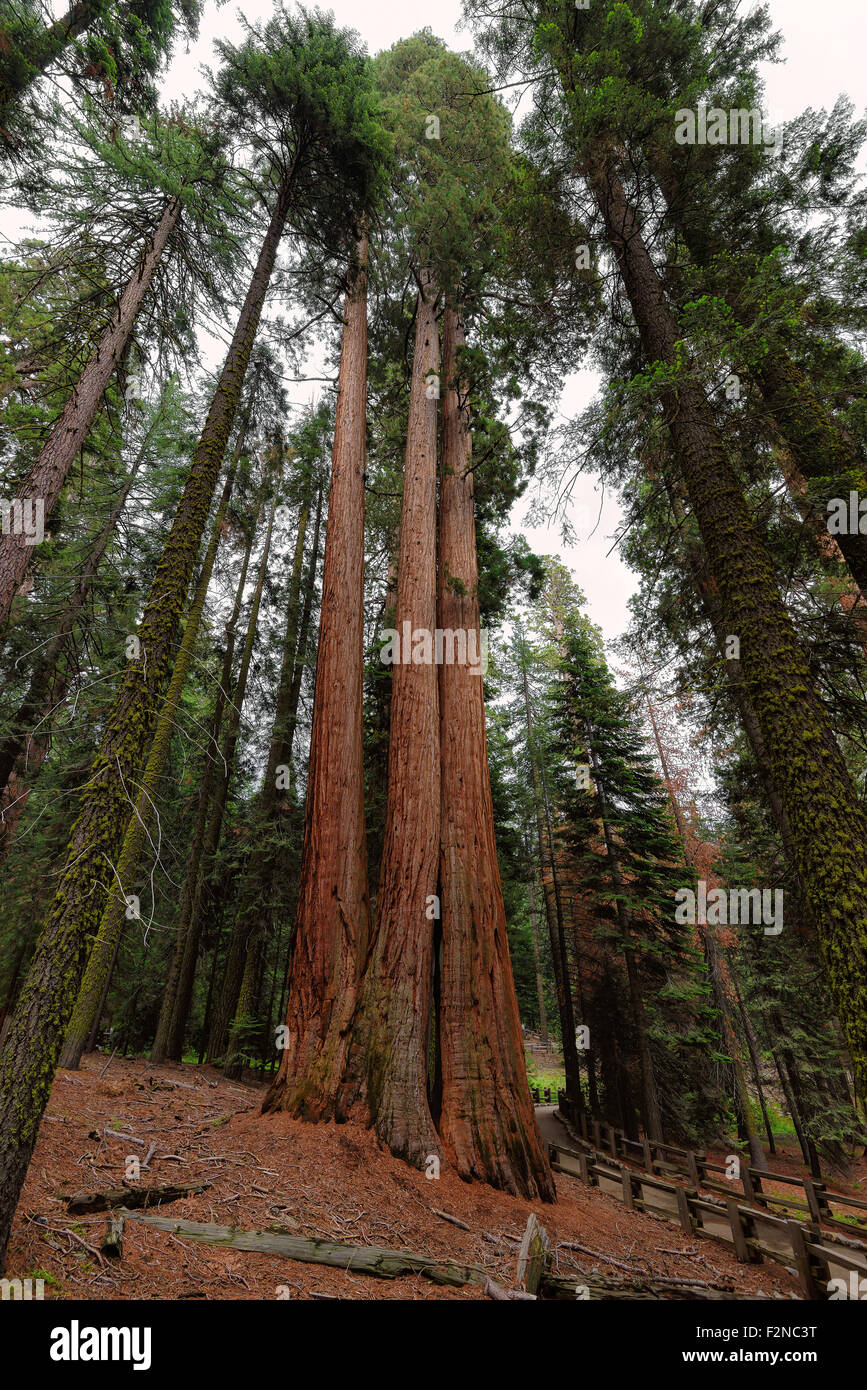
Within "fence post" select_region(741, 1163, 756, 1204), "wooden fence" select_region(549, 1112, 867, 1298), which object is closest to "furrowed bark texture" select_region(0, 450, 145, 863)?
"wooden fence" select_region(549, 1112, 867, 1298)

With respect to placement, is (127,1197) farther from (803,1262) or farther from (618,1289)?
(803,1262)

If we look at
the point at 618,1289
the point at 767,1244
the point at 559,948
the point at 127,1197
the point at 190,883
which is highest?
the point at 190,883

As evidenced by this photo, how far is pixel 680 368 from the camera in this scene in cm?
488

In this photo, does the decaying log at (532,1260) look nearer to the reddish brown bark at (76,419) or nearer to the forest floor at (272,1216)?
the forest floor at (272,1216)

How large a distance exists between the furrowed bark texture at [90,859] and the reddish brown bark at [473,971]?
3.81m

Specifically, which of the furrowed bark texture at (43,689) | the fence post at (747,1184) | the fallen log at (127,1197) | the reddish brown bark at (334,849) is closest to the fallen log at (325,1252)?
the fallen log at (127,1197)

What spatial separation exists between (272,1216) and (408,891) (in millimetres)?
2818

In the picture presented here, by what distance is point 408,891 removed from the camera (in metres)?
5.93

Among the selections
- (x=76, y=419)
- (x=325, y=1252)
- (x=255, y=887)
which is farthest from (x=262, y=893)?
(x=76, y=419)

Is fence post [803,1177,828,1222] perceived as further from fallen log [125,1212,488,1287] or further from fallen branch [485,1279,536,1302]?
fallen log [125,1212,488,1287]

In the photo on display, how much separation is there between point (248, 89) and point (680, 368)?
6167mm

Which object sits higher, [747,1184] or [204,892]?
[204,892]

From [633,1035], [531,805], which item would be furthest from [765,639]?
[531,805]
